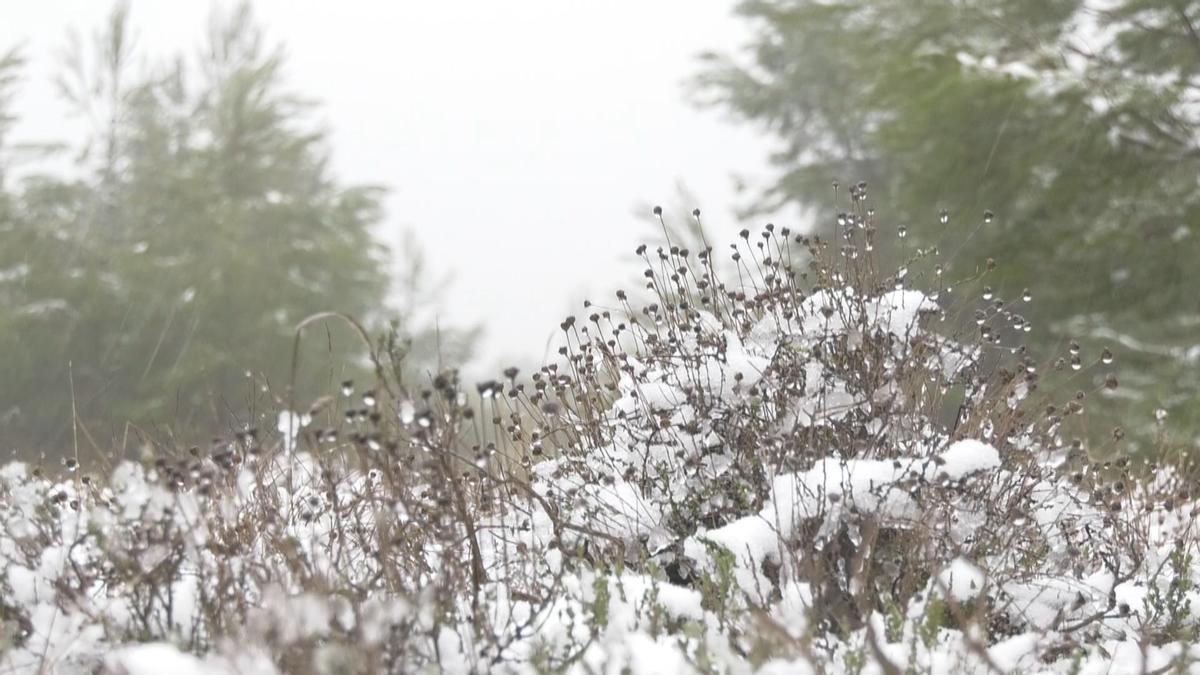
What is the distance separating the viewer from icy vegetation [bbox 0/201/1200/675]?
2137 mm

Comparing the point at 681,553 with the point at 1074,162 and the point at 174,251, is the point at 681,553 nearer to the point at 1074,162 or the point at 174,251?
the point at 1074,162

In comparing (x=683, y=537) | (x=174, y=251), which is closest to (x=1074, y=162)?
(x=683, y=537)

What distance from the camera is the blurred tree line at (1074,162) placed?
291 inches

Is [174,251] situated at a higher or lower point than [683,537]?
higher

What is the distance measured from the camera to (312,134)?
16766 mm

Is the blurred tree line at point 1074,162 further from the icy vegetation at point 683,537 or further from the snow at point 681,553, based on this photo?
the snow at point 681,553

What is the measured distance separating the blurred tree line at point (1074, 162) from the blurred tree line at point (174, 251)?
6.52 metres

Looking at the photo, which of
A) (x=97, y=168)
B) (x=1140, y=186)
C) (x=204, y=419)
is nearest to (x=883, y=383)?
(x=1140, y=186)

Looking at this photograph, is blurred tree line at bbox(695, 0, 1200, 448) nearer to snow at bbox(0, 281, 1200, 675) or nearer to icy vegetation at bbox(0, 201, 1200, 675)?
icy vegetation at bbox(0, 201, 1200, 675)

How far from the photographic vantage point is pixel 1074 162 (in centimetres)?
768

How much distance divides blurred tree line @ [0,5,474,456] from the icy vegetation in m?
9.26

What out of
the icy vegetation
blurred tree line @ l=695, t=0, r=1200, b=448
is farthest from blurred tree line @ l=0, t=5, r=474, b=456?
the icy vegetation

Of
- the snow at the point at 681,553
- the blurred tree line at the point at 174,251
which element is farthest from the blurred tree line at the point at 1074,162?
the blurred tree line at the point at 174,251

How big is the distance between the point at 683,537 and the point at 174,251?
44.6ft
